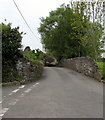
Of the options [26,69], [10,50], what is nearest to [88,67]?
[26,69]

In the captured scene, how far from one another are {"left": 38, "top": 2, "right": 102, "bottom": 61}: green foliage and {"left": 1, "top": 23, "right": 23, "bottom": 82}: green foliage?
14756 millimetres

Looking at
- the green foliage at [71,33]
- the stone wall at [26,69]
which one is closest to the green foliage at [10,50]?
the stone wall at [26,69]

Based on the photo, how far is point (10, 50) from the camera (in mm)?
15844

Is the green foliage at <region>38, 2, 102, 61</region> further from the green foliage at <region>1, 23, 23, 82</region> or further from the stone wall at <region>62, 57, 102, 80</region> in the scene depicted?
the green foliage at <region>1, 23, 23, 82</region>

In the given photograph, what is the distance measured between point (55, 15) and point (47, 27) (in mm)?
2878

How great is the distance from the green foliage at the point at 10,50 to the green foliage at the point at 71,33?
48.4 ft

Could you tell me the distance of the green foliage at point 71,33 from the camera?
30234mm

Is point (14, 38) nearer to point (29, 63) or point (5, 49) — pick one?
point (5, 49)

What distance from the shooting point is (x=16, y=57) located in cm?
1667

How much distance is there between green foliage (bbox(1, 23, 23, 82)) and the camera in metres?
15.4

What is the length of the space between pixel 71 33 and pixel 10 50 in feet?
60.6

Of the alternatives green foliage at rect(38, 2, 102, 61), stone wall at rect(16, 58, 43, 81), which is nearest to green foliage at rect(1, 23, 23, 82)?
stone wall at rect(16, 58, 43, 81)

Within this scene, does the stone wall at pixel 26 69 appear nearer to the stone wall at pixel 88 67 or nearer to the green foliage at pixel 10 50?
the green foliage at pixel 10 50

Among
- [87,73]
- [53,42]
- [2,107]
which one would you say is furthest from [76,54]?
[2,107]
